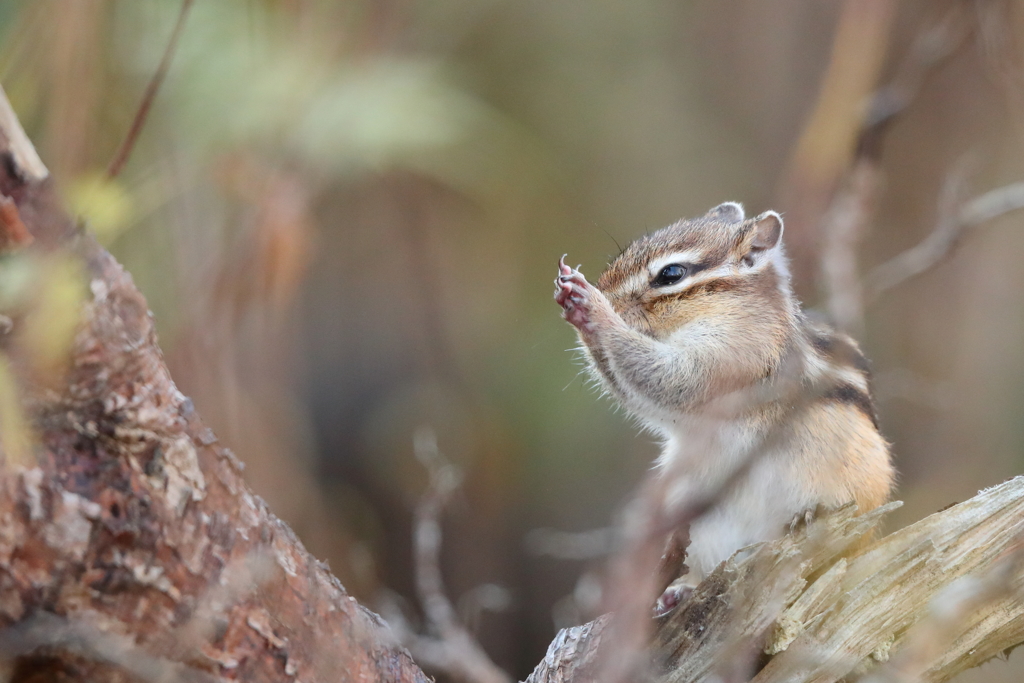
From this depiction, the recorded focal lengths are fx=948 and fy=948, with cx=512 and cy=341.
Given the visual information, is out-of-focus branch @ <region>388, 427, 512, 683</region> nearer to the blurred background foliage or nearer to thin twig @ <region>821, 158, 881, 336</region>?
the blurred background foliage

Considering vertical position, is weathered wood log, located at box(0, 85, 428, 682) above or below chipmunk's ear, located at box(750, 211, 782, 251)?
below

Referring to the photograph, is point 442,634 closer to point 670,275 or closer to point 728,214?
point 670,275

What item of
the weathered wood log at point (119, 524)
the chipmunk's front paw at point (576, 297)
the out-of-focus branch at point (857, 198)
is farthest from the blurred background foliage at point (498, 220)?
the weathered wood log at point (119, 524)

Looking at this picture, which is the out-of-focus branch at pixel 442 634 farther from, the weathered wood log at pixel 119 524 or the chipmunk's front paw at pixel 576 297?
the weathered wood log at pixel 119 524

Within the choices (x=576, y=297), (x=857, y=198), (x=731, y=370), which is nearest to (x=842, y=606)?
(x=731, y=370)

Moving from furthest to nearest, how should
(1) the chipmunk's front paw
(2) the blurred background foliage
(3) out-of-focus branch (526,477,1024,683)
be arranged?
(2) the blurred background foliage < (1) the chipmunk's front paw < (3) out-of-focus branch (526,477,1024,683)

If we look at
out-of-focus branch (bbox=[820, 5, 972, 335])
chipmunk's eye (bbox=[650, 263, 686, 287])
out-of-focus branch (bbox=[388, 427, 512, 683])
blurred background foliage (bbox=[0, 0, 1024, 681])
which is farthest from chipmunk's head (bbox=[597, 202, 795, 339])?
blurred background foliage (bbox=[0, 0, 1024, 681])

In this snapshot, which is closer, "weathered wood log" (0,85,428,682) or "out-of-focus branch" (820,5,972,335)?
"weathered wood log" (0,85,428,682)
